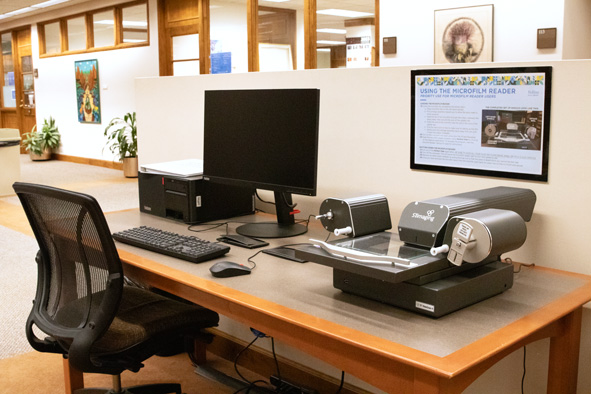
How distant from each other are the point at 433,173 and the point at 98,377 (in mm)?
1661

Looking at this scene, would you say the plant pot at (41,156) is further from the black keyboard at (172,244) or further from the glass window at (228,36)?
the black keyboard at (172,244)

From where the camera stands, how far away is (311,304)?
1.53 meters

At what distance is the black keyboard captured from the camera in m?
1.92

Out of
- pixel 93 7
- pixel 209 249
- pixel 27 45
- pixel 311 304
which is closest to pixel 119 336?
pixel 209 249

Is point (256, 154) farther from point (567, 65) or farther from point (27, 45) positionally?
→ point (27, 45)

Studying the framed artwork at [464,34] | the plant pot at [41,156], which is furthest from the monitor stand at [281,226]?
the plant pot at [41,156]

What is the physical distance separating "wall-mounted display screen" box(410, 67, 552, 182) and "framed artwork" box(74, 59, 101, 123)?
8.50 meters

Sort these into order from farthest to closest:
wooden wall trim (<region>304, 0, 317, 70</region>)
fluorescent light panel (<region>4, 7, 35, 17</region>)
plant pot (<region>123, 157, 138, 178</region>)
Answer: fluorescent light panel (<region>4, 7, 35, 17</region>)
plant pot (<region>123, 157, 138, 178</region>)
wooden wall trim (<region>304, 0, 317, 70</region>)

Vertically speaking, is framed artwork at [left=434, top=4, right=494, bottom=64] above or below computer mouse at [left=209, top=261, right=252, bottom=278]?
above


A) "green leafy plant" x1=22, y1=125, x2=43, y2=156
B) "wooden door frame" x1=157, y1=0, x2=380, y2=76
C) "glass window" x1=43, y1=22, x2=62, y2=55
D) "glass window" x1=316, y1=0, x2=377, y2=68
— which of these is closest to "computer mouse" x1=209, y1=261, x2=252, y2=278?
"wooden door frame" x1=157, y1=0, x2=380, y2=76

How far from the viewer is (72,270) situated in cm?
192

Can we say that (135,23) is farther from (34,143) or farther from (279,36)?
(34,143)

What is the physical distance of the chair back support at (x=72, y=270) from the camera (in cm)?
176

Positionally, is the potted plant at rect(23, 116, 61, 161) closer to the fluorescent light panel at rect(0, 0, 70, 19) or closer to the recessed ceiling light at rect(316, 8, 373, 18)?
the fluorescent light panel at rect(0, 0, 70, 19)
